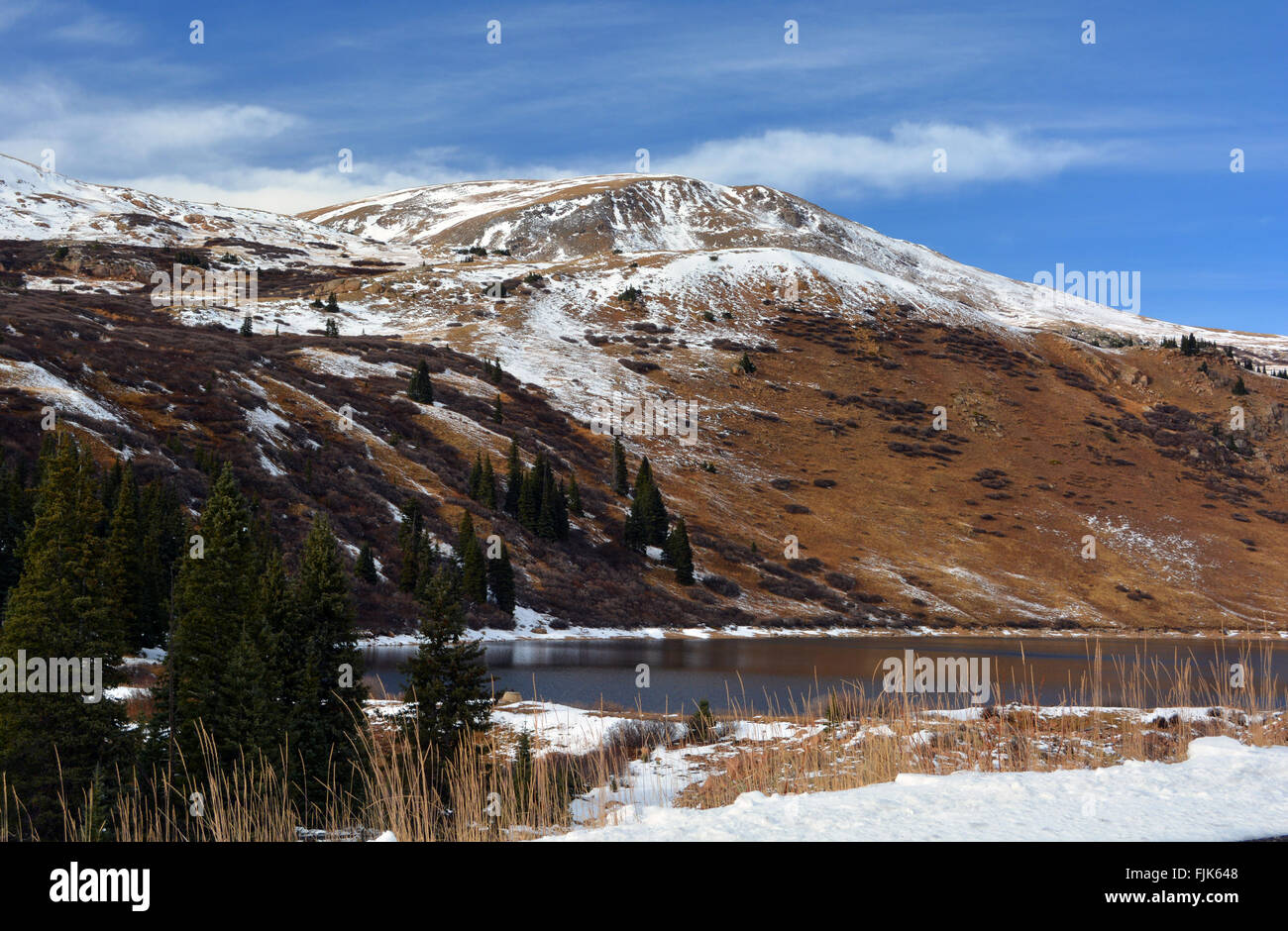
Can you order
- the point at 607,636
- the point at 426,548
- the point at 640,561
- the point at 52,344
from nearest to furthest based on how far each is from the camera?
the point at 426,548
the point at 607,636
the point at 52,344
the point at 640,561

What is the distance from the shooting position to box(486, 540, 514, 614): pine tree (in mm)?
59562

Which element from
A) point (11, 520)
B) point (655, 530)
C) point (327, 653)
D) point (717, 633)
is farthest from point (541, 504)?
point (327, 653)

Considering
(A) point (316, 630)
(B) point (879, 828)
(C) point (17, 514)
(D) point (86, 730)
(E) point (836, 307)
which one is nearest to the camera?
(B) point (879, 828)

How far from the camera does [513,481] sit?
75.1m

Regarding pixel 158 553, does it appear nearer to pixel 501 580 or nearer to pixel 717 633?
pixel 501 580

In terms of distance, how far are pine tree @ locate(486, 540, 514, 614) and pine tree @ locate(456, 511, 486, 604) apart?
5.65ft

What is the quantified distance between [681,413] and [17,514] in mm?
77703

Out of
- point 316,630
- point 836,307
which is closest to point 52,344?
point 316,630

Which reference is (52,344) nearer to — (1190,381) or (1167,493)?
(1167,493)

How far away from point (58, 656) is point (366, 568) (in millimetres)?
37717

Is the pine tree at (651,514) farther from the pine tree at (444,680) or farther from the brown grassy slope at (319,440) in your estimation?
the pine tree at (444,680)

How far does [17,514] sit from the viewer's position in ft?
119
